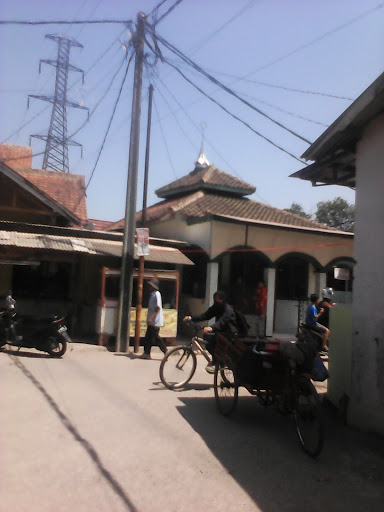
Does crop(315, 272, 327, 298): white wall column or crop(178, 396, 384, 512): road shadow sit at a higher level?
crop(315, 272, 327, 298): white wall column

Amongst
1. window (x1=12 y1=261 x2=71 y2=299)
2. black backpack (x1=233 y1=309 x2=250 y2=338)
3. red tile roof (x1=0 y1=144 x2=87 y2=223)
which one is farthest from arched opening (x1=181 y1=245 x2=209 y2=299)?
black backpack (x1=233 y1=309 x2=250 y2=338)

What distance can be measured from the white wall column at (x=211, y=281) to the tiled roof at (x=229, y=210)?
62.8 inches

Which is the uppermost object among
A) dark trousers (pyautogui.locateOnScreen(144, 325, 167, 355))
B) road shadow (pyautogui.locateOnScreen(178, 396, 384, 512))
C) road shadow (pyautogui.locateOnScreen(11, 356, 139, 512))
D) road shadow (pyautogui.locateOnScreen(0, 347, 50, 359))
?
dark trousers (pyautogui.locateOnScreen(144, 325, 167, 355))

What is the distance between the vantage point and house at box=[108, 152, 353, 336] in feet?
47.3

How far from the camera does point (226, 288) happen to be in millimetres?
15297

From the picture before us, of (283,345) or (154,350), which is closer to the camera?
(283,345)

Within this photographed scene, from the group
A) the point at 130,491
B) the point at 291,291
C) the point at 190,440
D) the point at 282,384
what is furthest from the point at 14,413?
the point at 291,291

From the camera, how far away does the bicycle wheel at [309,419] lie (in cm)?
455

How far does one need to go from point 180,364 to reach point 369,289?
329cm

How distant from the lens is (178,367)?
760cm

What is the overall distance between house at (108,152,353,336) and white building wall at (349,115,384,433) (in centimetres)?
778

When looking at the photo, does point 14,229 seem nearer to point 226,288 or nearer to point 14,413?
point 226,288

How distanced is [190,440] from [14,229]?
9.42m

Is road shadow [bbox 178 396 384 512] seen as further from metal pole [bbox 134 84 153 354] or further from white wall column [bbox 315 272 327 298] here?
white wall column [bbox 315 272 327 298]
